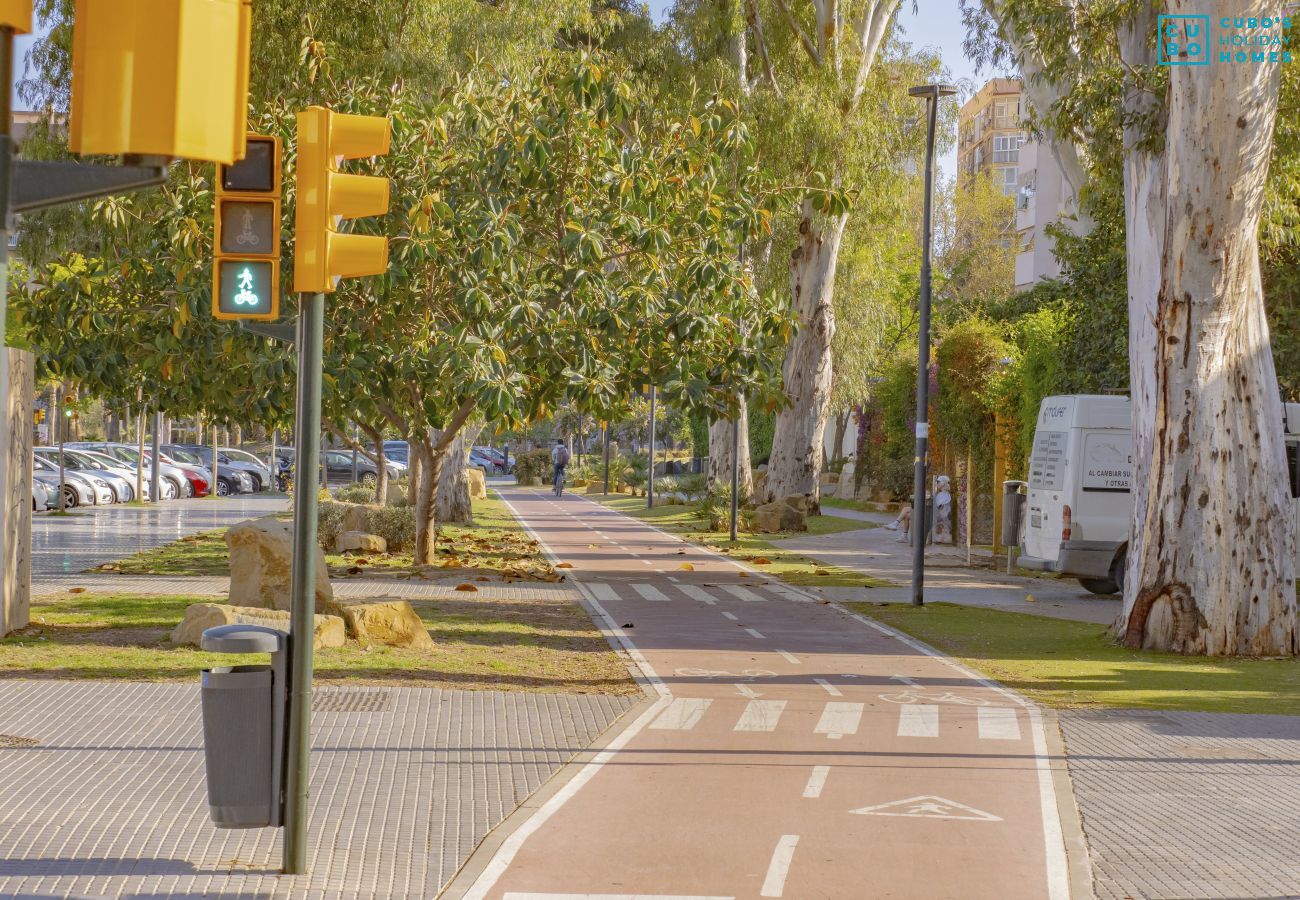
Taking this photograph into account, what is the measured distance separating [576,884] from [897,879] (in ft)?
4.54

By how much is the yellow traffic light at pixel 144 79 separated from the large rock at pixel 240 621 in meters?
8.44

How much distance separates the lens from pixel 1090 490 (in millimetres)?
22250

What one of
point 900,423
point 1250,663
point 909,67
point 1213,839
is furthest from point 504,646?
point 900,423

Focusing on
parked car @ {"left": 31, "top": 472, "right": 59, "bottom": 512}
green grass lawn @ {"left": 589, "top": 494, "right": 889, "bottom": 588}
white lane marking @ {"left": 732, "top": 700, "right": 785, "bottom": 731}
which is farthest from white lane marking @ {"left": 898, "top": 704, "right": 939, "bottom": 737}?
parked car @ {"left": 31, "top": 472, "right": 59, "bottom": 512}

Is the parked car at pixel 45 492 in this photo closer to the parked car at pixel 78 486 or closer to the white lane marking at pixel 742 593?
the parked car at pixel 78 486

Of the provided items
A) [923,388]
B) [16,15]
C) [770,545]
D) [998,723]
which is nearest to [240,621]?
[998,723]

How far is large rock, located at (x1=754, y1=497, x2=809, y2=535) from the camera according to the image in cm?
3628

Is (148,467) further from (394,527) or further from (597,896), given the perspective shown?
(597,896)

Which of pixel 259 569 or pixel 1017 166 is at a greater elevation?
pixel 1017 166

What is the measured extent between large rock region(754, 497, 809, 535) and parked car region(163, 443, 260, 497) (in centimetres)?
2504

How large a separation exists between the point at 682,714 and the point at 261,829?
4.36m

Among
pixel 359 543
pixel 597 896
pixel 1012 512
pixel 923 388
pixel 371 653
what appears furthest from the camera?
pixel 359 543

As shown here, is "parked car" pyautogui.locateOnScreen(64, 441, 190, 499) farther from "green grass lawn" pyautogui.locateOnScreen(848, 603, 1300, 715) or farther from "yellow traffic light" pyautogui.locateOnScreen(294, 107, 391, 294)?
"yellow traffic light" pyautogui.locateOnScreen(294, 107, 391, 294)

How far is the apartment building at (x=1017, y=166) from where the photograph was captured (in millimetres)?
56875
